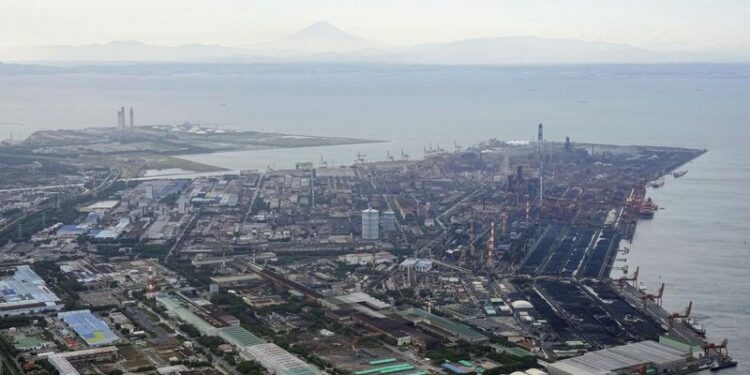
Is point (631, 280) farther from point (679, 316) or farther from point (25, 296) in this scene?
point (25, 296)

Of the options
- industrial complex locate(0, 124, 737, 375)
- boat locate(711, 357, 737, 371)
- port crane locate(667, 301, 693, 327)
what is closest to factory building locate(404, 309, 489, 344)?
industrial complex locate(0, 124, 737, 375)

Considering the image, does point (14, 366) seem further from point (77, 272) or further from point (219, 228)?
point (219, 228)

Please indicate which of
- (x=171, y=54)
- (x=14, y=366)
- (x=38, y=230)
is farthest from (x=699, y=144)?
(x=171, y=54)

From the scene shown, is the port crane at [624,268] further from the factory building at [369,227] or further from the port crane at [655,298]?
the factory building at [369,227]

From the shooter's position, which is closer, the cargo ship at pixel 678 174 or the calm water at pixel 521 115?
the calm water at pixel 521 115

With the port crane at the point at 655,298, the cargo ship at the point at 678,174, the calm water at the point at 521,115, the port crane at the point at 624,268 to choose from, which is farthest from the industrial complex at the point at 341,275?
the calm water at the point at 521,115

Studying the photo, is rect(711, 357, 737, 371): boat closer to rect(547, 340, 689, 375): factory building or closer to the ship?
rect(547, 340, 689, 375): factory building
